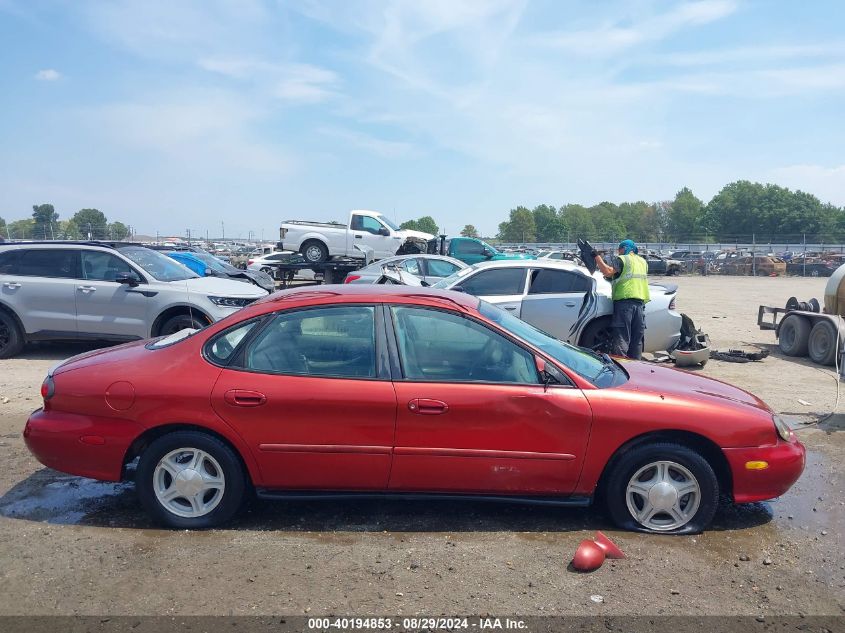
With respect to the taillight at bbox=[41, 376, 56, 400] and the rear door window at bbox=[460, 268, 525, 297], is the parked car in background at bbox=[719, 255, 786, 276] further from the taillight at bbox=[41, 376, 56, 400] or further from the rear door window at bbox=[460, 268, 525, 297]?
the taillight at bbox=[41, 376, 56, 400]

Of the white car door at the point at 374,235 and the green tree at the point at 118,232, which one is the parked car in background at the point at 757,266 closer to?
the white car door at the point at 374,235

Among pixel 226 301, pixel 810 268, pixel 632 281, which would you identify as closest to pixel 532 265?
pixel 632 281

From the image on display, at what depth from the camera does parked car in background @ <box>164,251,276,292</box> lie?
1387 cm

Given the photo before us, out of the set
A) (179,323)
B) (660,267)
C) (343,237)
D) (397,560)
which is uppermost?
(343,237)

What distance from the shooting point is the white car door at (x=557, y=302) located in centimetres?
902

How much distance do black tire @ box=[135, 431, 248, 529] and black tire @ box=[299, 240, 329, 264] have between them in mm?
16694

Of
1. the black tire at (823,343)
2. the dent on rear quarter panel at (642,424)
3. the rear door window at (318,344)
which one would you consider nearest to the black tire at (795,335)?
the black tire at (823,343)

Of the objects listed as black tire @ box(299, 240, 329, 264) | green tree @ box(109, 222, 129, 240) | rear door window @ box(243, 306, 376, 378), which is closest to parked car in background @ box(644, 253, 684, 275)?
black tire @ box(299, 240, 329, 264)

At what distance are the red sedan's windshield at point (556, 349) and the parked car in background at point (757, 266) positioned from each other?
1679 inches

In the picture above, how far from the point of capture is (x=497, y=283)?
9430 millimetres

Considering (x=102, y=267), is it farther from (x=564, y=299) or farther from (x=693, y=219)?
(x=693, y=219)

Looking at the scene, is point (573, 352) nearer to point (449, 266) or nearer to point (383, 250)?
point (449, 266)

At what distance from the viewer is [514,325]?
4.57 m

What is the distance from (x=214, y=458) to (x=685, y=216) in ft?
418
